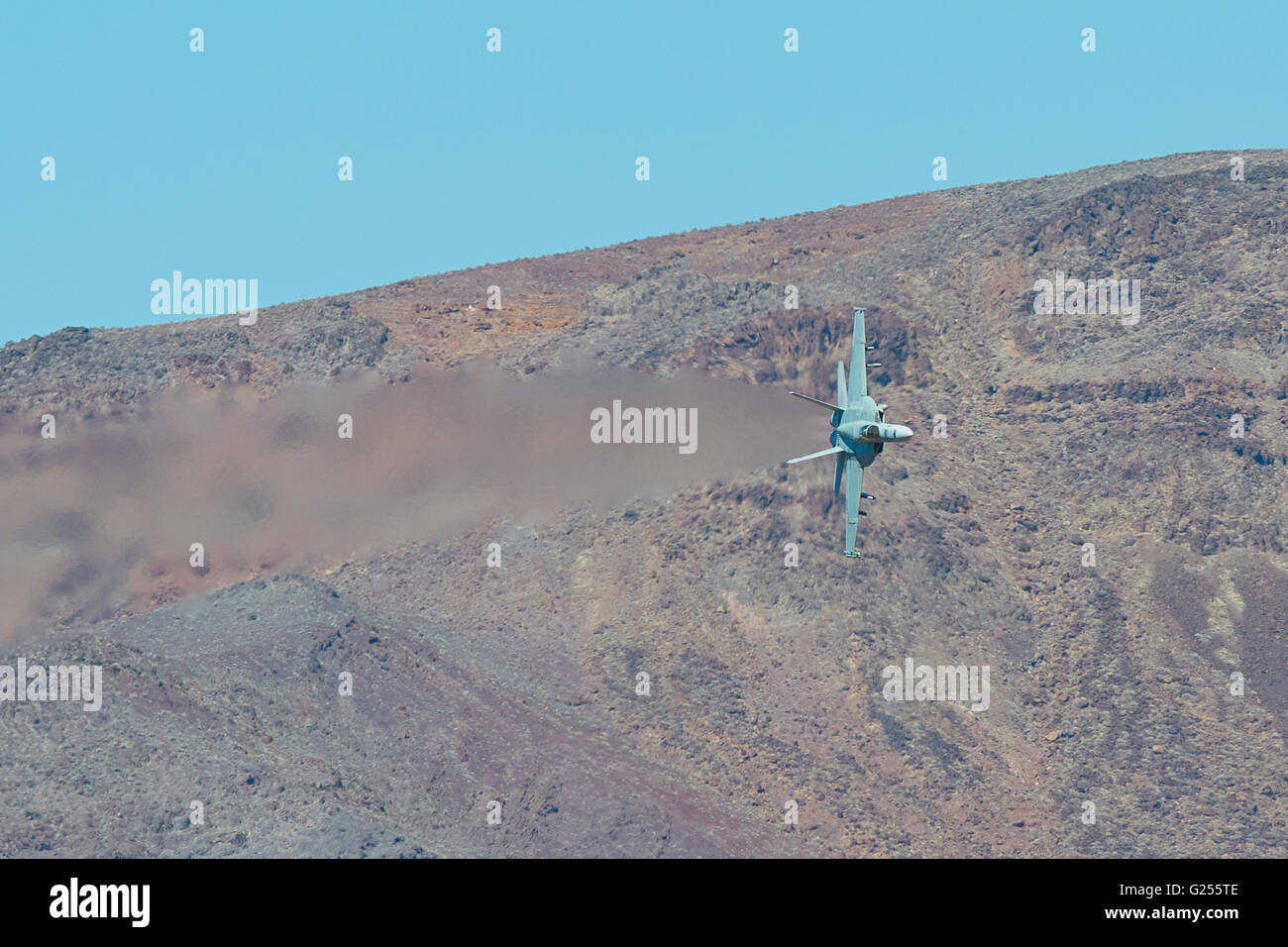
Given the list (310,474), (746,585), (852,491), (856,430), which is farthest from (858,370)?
(310,474)

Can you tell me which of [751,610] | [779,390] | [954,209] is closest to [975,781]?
[751,610]

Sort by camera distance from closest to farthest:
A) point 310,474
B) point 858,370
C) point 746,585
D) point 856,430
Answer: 1. point 856,430
2. point 858,370
3. point 746,585
4. point 310,474

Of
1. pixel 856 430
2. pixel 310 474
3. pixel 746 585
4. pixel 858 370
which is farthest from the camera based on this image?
pixel 310 474

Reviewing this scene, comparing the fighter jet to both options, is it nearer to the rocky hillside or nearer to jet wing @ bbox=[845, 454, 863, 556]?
jet wing @ bbox=[845, 454, 863, 556]

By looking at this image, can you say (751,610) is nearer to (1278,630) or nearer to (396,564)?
(396,564)

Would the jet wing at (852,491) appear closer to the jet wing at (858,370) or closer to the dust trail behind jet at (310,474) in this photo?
the jet wing at (858,370)

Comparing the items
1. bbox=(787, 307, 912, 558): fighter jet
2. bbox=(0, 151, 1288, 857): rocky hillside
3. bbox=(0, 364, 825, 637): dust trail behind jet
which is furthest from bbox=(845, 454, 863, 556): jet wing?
bbox=(0, 364, 825, 637): dust trail behind jet

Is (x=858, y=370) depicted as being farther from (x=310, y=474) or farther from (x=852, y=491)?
(x=310, y=474)

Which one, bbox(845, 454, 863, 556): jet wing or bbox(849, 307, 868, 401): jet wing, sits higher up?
bbox(849, 307, 868, 401): jet wing
